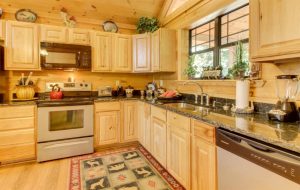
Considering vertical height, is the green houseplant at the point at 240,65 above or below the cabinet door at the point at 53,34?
below

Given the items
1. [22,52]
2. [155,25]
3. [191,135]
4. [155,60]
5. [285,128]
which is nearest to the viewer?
[285,128]

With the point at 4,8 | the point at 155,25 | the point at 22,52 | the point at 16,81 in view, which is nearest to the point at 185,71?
the point at 155,25

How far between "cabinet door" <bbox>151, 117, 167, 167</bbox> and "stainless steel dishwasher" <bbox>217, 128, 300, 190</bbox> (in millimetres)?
985

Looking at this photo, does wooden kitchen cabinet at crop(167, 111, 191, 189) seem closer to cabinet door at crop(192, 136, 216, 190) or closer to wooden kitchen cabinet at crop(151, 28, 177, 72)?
cabinet door at crop(192, 136, 216, 190)

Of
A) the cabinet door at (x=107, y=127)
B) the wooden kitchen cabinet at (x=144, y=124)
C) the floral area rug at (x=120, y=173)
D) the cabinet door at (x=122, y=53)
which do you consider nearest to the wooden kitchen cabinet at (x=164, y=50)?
the cabinet door at (x=122, y=53)

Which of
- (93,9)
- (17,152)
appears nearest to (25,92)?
(17,152)

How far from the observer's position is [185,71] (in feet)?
10.7

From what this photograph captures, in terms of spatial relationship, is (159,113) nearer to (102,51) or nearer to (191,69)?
(191,69)

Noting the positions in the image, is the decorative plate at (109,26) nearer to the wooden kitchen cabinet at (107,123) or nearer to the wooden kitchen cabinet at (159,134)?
the wooden kitchen cabinet at (107,123)

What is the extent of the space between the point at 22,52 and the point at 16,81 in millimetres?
566

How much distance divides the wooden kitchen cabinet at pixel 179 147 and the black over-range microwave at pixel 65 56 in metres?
1.87

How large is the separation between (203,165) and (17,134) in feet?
8.22

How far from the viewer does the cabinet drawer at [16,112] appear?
254cm

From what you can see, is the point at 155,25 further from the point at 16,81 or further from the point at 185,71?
the point at 16,81
